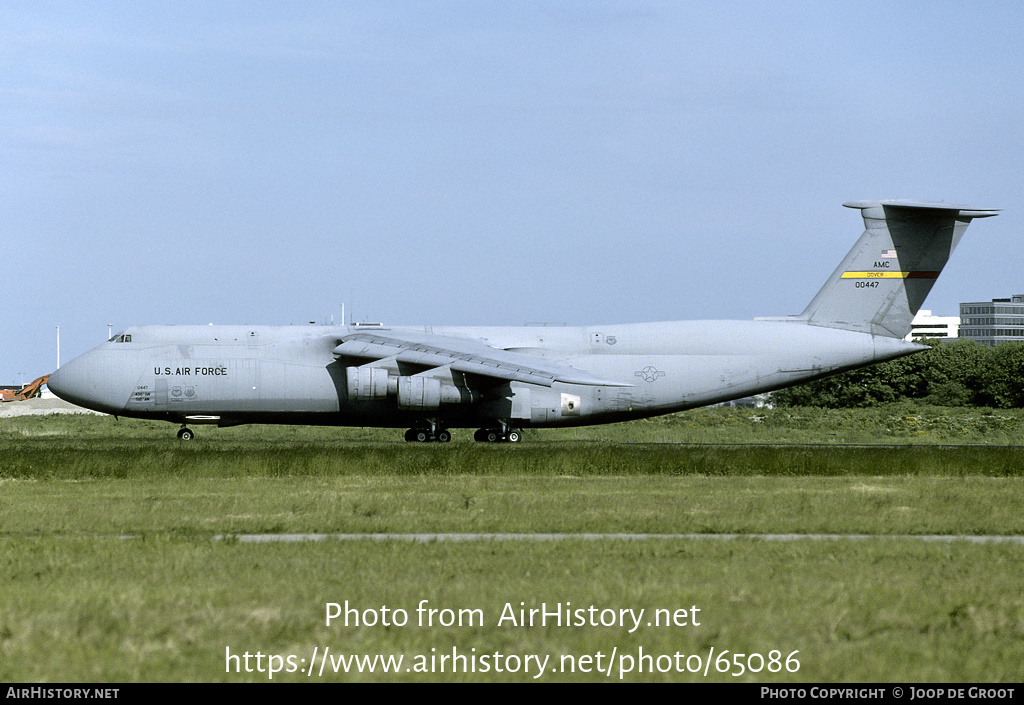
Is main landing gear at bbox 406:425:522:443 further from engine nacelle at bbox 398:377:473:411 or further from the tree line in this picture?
the tree line

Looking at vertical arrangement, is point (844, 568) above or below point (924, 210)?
below

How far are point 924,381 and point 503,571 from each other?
96873 millimetres

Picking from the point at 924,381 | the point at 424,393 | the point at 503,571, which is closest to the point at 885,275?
the point at 424,393

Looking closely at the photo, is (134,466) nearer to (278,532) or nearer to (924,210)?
(278,532)

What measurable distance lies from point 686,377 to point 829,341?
4.88m

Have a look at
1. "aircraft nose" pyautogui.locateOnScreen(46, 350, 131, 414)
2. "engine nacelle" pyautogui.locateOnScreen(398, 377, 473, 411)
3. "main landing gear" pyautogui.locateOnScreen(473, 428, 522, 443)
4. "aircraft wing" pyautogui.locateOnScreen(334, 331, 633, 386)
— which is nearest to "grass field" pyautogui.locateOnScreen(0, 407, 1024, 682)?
"aircraft wing" pyautogui.locateOnScreen(334, 331, 633, 386)

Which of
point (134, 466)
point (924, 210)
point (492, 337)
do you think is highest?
point (924, 210)

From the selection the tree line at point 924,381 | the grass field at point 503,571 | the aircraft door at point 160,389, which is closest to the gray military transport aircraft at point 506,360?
the aircraft door at point 160,389

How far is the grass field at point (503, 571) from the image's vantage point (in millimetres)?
8258

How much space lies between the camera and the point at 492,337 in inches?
1518

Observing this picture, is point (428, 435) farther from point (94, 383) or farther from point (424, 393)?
point (94, 383)

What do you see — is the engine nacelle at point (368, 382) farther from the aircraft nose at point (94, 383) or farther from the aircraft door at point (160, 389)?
the aircraft nose at point (94, 383)
